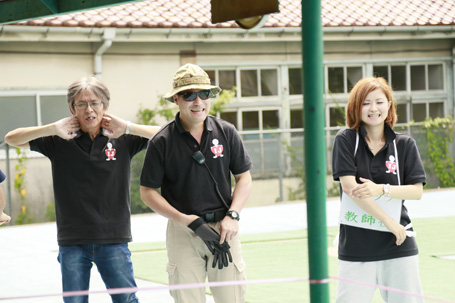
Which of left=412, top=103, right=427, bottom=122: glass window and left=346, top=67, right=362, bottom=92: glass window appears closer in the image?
left=346, top=67, right=362, bottom=92: glass window

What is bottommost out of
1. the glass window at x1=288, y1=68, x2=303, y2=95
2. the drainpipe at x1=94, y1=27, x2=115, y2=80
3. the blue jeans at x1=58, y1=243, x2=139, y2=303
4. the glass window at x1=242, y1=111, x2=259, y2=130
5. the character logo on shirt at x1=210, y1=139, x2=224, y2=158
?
the blue jeans at x1=58, y1=243, x2=139, y2=303

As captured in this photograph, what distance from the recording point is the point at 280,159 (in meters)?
17.6

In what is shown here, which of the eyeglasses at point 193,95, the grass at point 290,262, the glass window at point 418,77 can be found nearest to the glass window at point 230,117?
the glass window at point 418,77

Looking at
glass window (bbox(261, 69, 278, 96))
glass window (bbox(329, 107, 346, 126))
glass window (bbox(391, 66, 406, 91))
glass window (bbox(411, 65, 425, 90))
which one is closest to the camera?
glass window (bbox(261, 69, 278, 96))

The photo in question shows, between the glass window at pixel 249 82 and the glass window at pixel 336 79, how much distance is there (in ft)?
6.52

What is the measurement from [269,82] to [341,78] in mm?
1954

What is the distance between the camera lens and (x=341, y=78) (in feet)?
68.2

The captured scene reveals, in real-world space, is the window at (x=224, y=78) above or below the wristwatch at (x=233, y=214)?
above

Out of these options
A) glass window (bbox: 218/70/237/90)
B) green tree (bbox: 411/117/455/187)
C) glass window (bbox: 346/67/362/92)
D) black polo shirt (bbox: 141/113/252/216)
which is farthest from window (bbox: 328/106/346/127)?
black polo shirt (bbox: 141/113/252/216)

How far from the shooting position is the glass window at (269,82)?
19938 millimetres

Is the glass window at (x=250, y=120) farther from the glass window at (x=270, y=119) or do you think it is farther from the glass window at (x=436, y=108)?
the glass window at (x=436, y=108)

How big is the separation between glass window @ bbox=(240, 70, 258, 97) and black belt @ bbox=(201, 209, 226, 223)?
14737 mm

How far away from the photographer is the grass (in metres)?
7.84

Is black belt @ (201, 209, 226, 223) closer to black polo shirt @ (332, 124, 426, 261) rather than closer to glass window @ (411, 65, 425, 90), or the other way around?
black polo shirt @ (332, 124, 426, 261)
